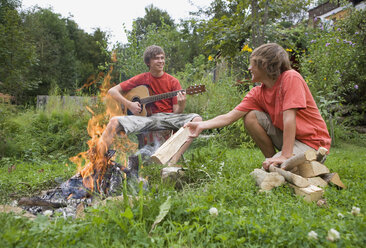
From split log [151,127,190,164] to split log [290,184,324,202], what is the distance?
127 cm

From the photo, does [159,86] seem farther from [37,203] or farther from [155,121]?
[37,203]

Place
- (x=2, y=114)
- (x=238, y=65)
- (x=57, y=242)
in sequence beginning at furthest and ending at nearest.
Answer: (x=238, y=65)
(x=2, y=114)
(x=57, y=242)

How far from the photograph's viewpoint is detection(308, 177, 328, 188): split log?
257 cm

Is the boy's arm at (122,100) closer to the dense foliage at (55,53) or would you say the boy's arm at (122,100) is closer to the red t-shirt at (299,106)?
the red t-shirt at (299,106)

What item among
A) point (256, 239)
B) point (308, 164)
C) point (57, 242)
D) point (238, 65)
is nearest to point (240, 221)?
point (256, 239)

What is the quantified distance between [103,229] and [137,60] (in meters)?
7.15

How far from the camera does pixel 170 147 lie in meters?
3.03

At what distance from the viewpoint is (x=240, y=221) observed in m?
1.69

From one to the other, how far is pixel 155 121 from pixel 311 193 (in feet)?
7.52

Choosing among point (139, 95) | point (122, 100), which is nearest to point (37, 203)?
point (122, 100)

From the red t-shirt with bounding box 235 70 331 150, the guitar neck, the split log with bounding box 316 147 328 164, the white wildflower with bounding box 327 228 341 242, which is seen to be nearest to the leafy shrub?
the red t-shirt with bounding box 235 70 331 150

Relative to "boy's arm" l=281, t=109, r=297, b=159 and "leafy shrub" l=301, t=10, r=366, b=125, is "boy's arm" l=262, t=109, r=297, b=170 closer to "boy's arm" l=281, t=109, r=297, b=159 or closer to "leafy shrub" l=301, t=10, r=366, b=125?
"boy's arm" l=281, t=109, r=297, b=159

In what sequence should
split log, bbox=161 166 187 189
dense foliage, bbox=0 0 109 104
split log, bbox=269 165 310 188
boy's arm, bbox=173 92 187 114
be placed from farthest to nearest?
Answer: dense foliage, bbox=0 0 109 104 < boy's arm, bbox=173 92 187 114 < split log, bbox=161 166 187 189 < split log, bbox=269 165 310 188

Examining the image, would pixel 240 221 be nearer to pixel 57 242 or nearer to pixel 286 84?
pixel 57 242
